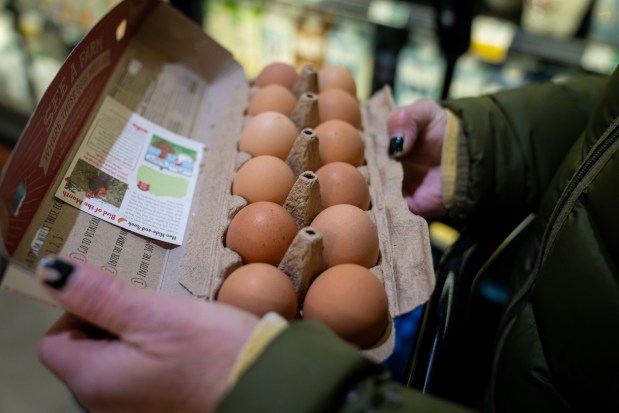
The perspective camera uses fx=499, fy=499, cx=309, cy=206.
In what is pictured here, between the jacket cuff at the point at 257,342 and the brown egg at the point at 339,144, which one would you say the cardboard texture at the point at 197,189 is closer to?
the brown egg at the point at 339,144

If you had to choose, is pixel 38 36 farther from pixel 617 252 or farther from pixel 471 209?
pixel 617 252

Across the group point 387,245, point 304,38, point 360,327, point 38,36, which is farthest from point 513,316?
point 38,36

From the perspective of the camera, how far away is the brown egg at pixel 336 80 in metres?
1.39

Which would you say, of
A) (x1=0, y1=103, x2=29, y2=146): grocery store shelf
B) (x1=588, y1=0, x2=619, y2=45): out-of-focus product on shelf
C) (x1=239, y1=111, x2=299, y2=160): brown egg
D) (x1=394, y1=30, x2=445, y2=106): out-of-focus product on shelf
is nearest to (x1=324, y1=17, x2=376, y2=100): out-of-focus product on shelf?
(x1=394, y1=30, x2=445, y2=106): out-of-focus product on shelf

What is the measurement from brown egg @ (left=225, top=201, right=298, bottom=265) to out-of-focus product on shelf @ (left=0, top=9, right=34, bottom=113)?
2524mm

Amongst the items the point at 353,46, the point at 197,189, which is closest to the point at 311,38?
the point at 353,46

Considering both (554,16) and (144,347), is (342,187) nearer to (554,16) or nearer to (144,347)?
(144,347)

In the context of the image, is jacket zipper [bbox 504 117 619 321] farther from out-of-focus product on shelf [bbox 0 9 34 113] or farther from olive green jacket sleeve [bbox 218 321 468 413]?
out-of-focus product on shelf [bbox 0 9 34 113]

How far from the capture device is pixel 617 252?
2.60 ft

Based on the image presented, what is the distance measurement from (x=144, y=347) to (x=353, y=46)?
191 cm

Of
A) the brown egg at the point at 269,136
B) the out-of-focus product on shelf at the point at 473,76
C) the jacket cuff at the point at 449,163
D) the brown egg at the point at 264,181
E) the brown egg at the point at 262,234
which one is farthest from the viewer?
the out-of-focus product on shelf at the point at 473,76

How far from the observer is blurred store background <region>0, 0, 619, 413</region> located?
183 cm

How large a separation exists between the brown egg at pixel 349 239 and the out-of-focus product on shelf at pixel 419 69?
1.37m

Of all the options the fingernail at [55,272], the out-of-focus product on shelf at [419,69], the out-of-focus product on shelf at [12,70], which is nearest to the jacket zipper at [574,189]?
the fingernail at [55,272]
